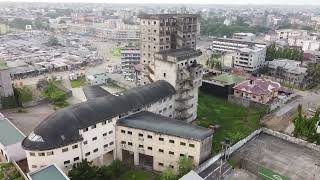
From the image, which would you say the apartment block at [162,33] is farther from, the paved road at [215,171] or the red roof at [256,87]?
the paved road at [215,171]

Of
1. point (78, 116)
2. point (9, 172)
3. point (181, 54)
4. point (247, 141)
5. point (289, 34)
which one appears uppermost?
point (181, 54)

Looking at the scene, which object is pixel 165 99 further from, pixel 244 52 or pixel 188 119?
pixel 244 52

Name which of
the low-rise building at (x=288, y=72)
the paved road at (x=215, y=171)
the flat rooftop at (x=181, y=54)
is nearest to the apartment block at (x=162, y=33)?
the flat rooftop at (x=181, y=54)

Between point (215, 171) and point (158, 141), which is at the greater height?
point (158, 141)

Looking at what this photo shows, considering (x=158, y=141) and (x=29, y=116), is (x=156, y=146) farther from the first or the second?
(x=29, y=116)

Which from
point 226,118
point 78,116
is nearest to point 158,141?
point 78,116

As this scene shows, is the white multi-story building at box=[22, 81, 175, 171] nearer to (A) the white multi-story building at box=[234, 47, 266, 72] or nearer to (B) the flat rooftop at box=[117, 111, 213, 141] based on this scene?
(B) the flat rooftop at box=[117, 111, 213, 141]

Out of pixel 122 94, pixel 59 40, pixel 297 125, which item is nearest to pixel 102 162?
pixel 122 94
